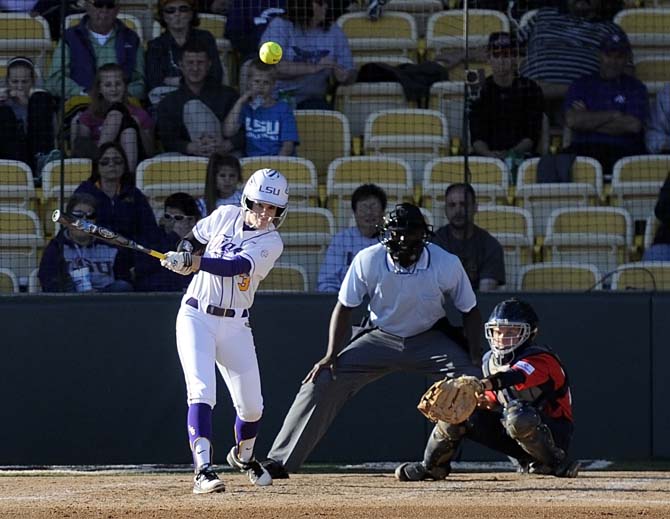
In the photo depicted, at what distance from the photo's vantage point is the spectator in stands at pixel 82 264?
27.3ft

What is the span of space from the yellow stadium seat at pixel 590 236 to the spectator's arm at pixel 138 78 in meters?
3.19

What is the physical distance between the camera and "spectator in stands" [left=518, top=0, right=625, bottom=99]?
9.98m

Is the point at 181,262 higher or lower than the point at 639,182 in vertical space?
lower

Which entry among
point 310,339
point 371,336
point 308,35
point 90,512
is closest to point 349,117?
point 308,35

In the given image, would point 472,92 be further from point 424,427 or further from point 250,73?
point 424,427

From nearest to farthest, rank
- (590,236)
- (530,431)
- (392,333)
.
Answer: (530,431)
(392,333)
(590,236)

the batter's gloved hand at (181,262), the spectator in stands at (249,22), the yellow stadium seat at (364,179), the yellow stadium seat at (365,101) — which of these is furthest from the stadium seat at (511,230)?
the batter's gloved hand at (181,262)

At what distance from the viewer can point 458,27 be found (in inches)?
411

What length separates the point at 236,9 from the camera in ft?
33.1

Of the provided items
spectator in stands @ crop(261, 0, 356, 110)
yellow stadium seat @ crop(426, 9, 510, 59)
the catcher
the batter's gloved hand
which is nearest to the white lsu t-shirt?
the catcher

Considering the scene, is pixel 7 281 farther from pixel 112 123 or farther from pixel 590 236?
pixel 590 236

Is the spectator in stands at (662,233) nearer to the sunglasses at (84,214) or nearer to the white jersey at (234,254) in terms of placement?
the white jersey at (234,254)

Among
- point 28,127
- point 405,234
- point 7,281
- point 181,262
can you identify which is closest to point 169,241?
point 7,281

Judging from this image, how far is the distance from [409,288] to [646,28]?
4327 millimetres
